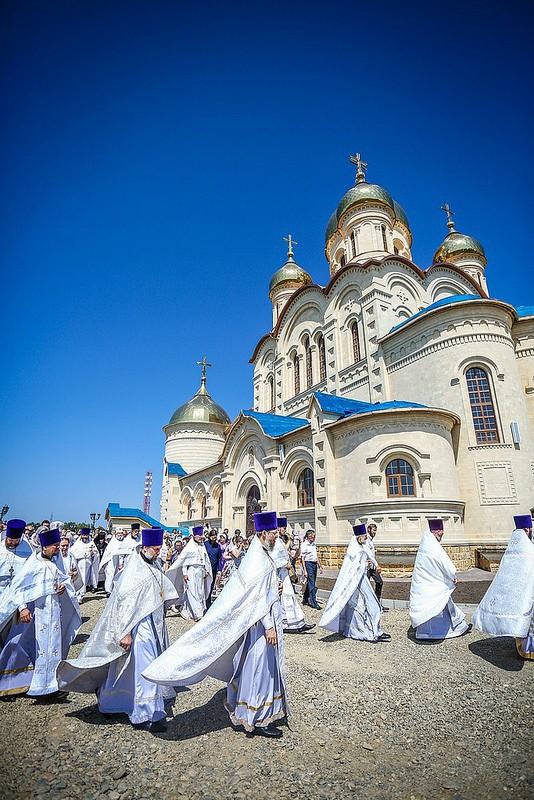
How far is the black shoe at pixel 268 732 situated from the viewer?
12.4 feet

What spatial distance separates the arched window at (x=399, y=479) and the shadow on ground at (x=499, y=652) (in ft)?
23.8

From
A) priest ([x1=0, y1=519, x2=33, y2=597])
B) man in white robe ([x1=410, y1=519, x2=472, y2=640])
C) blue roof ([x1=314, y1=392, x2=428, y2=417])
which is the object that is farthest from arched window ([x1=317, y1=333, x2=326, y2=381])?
priest ([x1=0, y1=519, x2=33, y2=597])

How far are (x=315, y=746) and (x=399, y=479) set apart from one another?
11.5 m

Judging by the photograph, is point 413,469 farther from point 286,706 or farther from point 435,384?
point 286,706

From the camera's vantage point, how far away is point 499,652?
6176 mm

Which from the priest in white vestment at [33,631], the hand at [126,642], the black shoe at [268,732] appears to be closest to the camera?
the black shoe at [268,732]

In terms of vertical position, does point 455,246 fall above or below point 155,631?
above

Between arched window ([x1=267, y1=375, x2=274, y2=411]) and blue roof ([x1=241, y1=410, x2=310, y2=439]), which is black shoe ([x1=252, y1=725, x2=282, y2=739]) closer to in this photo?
blue roof ([x1=241, y1=410, x2=310, y2=439])

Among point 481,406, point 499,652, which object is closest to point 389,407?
point 481,406

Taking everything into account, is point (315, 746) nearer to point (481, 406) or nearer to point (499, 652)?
point (499, 652)

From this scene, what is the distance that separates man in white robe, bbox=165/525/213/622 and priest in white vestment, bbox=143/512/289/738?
17.1 ft

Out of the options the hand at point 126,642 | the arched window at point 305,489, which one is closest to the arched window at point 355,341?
the arched window at point 305,489

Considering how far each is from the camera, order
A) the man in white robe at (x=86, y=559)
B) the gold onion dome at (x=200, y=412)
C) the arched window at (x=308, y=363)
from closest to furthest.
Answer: the man in white robe at (x=86, y=559) < the arched window at (x=308, y=363) < the gold onion dome at (x=200, y=412)

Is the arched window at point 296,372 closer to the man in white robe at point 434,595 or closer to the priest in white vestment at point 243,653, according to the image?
the man in white robe at point 434,595
